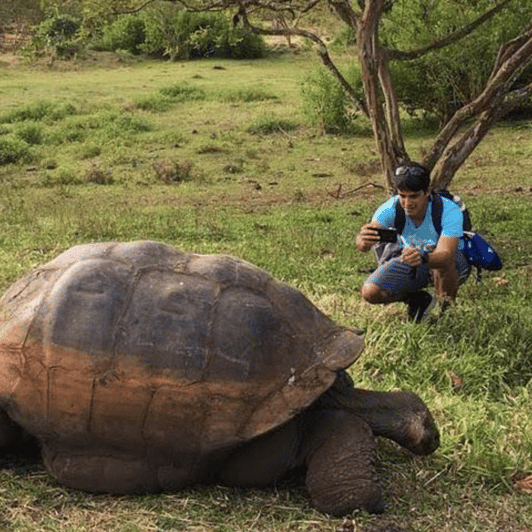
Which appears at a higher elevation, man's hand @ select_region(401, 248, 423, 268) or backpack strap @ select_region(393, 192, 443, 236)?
backpack strap @ select_region(393, 192, 443, 236)

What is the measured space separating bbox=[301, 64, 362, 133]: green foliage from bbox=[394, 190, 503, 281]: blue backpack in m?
10.0

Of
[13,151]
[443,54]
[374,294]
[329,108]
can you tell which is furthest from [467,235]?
[443,54]

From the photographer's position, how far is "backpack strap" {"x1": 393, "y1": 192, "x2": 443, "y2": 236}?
558 centimetres

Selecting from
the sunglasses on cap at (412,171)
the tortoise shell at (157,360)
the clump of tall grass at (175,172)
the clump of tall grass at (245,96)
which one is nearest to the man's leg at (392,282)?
the sunglasses on cap at (412,171)

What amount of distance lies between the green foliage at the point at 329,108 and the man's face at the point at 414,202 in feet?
33.5

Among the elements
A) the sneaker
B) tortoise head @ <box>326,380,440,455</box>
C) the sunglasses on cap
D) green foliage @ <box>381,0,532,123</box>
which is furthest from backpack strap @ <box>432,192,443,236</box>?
green foliage @ <box>381,0,532,123</box>

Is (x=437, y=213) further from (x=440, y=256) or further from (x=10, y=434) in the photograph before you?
(x=10, y=434)

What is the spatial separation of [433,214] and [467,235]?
286 millimetres

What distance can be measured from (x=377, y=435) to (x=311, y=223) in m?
6.13

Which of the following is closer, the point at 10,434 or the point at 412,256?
the point at 10,434

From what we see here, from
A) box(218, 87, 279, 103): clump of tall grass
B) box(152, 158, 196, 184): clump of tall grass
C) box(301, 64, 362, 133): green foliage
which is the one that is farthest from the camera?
box(218, 87, 279, 103): clump of tall grass

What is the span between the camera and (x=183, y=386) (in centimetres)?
364

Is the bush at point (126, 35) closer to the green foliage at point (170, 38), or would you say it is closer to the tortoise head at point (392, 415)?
the green foliage at point (170, 38)

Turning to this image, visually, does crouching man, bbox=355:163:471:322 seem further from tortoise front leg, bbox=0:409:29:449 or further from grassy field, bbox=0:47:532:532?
tortoise front leg, bbox=0:409:29:449
